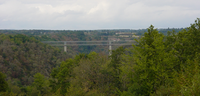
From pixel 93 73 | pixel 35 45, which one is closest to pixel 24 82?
pixel 35 45

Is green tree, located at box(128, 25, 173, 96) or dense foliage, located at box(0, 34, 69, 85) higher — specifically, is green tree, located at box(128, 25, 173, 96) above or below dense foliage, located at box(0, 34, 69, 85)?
above

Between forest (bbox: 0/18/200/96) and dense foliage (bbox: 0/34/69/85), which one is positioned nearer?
forest (bbox: 0/18/200/96)

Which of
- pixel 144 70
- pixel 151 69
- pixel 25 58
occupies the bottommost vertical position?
pixel 25 58

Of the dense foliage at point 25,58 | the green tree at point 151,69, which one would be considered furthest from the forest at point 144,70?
the dense foliage at point 25,58

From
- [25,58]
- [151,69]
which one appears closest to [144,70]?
[151,69]

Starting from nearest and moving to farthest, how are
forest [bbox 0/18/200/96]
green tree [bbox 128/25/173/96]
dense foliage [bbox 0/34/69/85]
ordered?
1. forest [bbox 0/18/200/96]
2. green tree [bbox 128/25/173/96]
3. dense foliage [bbox 0/34/69/85]

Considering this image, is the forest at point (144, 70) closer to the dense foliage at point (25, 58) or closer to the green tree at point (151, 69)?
the green tree at point (151, 69)

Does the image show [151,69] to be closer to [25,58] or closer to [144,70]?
[144,70]

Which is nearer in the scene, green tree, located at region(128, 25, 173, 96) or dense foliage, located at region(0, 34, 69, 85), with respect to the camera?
green tree, located at region(128, 25, 173, 96)

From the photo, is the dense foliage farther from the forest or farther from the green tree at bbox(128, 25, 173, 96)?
the green tree at bbox(128, 25, 173, 96)

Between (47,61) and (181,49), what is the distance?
64554 millimetres

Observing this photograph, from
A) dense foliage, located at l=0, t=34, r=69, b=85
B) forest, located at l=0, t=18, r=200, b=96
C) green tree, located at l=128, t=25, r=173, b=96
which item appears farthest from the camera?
dense foliage, located at l=0, t=34, r=69, b=85

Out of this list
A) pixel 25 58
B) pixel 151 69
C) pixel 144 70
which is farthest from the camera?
pixel 25 58

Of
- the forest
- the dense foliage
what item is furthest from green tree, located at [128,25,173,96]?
the dense foliage
